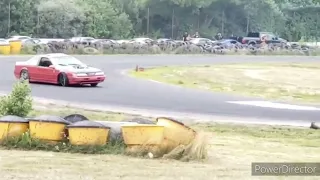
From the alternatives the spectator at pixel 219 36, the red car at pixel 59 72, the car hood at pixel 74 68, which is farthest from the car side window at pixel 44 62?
the spectator at pixel 219 36

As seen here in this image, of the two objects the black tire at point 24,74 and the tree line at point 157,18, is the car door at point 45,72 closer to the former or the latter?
the black tire at point 24,74

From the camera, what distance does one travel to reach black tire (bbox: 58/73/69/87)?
1106 inches

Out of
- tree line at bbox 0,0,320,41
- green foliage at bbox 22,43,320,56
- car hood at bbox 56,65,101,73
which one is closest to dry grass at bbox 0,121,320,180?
car hood at bbox 56,65,101,73

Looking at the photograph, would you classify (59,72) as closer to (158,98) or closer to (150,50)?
(158,98)

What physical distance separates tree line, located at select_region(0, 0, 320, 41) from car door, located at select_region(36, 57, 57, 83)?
149 feet

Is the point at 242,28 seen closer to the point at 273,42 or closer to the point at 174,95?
the point at 273,42

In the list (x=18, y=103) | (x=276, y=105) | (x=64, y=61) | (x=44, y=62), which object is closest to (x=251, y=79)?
(x=64, y=61)

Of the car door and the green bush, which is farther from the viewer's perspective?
the car door

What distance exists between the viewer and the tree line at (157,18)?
74875 millimetres

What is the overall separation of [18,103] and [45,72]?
15.2 m

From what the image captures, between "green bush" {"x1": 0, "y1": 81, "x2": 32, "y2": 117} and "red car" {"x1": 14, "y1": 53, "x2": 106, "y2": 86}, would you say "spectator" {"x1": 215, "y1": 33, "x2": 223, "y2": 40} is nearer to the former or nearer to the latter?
"red car" {"x1": 14, "y1": 53, "x2": 106, "y2": 86}

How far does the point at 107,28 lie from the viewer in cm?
8294

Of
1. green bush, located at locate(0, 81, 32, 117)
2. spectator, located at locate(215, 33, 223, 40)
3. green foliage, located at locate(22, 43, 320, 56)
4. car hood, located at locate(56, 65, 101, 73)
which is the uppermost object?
green bush, located at locate(0, 81, 32, 117)

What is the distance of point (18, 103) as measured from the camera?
13.7 metres
